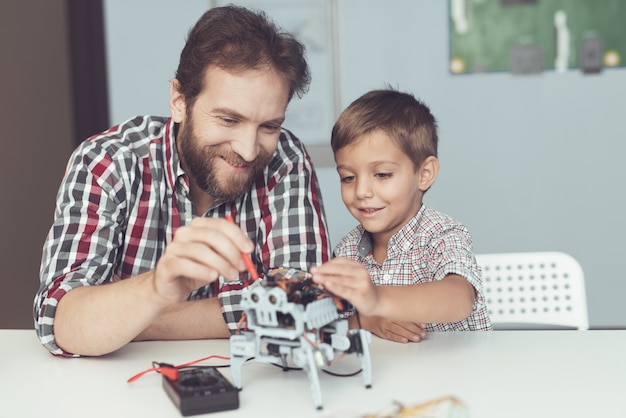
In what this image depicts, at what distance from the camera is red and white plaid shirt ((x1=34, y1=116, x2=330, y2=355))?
127cm

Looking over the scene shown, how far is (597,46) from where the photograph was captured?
9.80ft

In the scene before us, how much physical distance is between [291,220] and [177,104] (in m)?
0.38

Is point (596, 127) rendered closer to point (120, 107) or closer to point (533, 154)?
point (533, 154)

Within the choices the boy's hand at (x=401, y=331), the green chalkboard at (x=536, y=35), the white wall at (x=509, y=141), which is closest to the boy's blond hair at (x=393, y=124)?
the boy's hand at (x=401, y=331)

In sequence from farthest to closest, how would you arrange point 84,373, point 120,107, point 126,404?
point 120,107
point 84,373
point 126,404

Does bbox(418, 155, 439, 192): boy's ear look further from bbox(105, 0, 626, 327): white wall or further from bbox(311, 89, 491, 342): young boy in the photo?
bbox(105, 0, 626, 327): white wall

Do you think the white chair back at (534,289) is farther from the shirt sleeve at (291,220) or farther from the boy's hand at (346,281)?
the boy's hand at (346,281)

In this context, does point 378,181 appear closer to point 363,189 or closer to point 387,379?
point 363,189

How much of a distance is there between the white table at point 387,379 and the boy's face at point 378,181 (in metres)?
0.43

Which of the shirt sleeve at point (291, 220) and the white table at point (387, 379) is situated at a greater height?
the shirt sleeve at point (291, 220)

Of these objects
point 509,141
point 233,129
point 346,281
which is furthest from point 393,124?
point 509,141

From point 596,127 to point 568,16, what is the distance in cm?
51

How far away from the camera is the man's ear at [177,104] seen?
1.51 metres

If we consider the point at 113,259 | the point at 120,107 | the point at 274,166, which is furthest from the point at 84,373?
the point at 120,107
